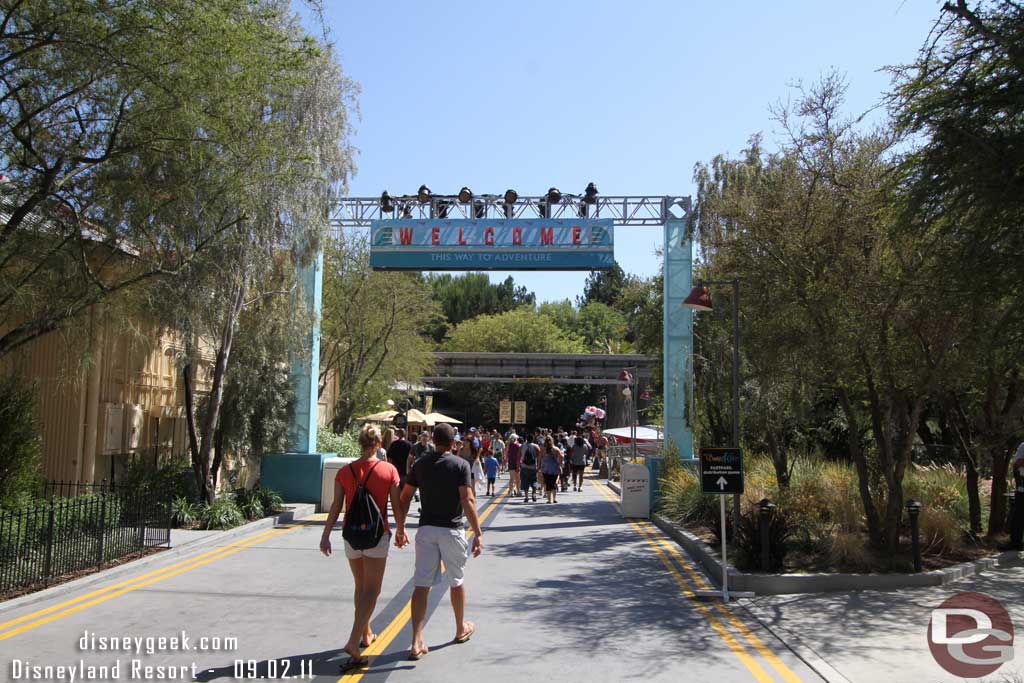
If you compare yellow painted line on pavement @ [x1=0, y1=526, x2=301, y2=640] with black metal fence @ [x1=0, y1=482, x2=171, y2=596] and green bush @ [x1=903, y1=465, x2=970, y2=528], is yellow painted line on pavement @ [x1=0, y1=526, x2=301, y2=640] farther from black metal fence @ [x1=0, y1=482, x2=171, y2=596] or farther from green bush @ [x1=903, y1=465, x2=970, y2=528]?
green bush @ [x1=903, y1=465, x2=970, y2=528]

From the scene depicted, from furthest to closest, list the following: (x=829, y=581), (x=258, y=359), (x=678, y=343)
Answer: (x=678, y=343)
(x=258, y=359)
(x=829, y=581)

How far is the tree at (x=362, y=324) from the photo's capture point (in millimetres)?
28203

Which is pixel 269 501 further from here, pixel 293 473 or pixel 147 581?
pixel 147 581

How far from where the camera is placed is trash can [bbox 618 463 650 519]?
19.4m

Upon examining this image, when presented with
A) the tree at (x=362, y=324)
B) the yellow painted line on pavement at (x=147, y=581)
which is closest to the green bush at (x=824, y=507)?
the yellow painted line on pavement at (x=147, y=581)

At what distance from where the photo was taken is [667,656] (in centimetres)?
746

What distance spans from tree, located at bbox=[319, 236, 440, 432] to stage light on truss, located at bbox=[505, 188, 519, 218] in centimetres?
705

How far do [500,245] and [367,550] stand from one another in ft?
51.0

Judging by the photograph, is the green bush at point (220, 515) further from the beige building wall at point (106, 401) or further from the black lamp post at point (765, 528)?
the black lamp post at point (765, 528)

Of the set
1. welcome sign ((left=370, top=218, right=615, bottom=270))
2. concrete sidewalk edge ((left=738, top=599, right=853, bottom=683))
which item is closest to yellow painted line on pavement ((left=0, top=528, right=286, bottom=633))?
concrete sidewalk edge ((left=738, top=599, right=853, bottom=683))

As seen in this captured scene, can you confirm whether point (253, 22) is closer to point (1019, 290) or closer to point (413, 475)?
point (413, 475)

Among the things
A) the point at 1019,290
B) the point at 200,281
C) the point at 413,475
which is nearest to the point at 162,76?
the point at 200,281

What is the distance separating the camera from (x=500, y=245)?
21953mm

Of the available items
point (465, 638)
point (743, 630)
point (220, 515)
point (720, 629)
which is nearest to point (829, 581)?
point (743, 630)
